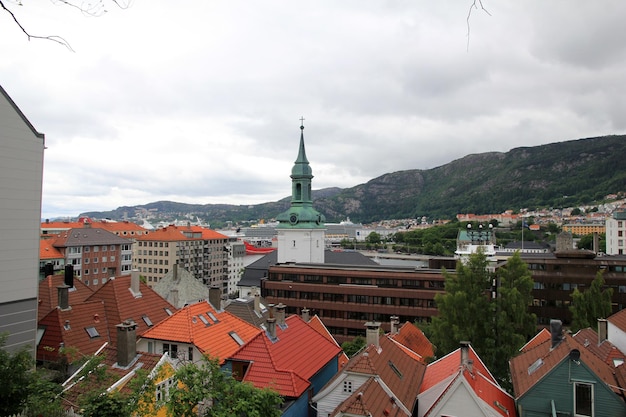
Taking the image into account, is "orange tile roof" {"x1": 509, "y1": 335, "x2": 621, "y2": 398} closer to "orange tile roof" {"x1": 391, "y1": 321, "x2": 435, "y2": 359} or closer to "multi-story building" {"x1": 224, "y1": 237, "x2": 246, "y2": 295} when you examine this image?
"orange tile roof" {"x1": 391, "y1": 321, "x2": 435, "y2": 359}

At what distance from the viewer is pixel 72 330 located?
1084 inches

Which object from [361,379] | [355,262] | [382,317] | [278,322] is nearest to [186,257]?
[355,262]

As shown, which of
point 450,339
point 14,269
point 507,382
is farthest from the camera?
point 450,339

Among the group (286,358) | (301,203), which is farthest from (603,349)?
(301,203)

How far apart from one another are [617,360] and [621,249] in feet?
340

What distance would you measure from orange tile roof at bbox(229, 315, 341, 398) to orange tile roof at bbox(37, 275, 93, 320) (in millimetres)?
15304

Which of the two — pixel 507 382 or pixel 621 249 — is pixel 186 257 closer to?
pixel 507 382

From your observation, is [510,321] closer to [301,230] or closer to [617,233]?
[301,230]

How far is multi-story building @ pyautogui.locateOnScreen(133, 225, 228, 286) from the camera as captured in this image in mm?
100750

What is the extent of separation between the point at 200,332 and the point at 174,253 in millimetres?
78277

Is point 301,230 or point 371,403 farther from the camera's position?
point 301,230

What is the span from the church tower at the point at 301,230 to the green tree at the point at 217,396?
181ft

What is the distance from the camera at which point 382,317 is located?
48969mm

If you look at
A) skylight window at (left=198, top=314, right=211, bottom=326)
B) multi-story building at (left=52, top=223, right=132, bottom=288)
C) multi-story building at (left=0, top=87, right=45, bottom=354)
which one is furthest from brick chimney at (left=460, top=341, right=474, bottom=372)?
multi-story building at (left=52, top=223, right=132, bottom=288)
